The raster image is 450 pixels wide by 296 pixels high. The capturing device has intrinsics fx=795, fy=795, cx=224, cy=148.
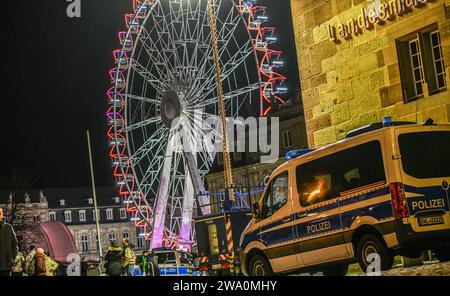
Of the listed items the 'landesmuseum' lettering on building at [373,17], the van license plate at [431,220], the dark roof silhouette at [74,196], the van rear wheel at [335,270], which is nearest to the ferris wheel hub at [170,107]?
the 'landesmuseum' lettering on building at [373,17]

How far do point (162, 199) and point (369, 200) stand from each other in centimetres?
2191

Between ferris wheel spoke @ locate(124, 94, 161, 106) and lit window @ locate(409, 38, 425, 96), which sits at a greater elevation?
ferris wheel spoke @ locate(124, 94, 161, 106)

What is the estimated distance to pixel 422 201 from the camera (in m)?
9.92

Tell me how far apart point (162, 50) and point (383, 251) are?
22.3m

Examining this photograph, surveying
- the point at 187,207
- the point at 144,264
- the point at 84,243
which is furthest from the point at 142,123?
the point at 84,243

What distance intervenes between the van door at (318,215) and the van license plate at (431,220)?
1.14 metres

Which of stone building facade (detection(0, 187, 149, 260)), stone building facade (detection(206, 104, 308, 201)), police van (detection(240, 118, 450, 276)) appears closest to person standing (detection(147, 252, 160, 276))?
police van (detection(240, 118, 450, 276))

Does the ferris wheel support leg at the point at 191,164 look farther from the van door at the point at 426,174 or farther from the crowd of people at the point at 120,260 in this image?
the van door at the point at 426,174

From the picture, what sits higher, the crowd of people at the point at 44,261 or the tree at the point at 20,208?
the tree at the point at 20,208

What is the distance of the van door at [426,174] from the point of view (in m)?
9.85

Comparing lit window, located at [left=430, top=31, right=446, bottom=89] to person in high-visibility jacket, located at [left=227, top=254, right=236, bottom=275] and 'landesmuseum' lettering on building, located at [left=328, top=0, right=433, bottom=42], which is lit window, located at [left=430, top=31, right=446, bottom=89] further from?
person in high-visibility jacket, located at [left=227, top=254, right=236, bottom=275]

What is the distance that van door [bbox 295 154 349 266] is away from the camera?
10.7m

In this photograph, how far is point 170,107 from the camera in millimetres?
30109
